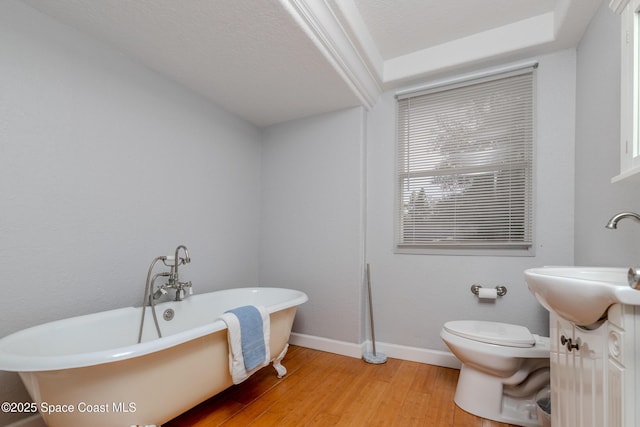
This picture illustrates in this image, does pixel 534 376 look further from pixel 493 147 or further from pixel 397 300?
pixel 493 147

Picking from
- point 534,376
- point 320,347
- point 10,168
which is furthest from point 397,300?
point 10,168

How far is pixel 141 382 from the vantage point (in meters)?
1.27

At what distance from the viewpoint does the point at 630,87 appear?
1106mm

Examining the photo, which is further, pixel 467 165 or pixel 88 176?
pixel 467 165

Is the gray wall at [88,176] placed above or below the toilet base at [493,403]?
above

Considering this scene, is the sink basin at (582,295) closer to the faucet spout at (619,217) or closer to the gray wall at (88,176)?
the faucet spout at (619,217)

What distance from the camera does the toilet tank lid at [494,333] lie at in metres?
1.63

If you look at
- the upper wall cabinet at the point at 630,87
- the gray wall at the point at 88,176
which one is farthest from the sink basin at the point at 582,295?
the gray wall at the point at 88,176

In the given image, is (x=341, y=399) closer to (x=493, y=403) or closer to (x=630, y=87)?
(x=493, y=403)

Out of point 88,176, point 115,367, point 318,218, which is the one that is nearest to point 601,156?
point 318,218

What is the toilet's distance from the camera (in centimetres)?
161

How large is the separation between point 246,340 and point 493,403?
4.68 feet

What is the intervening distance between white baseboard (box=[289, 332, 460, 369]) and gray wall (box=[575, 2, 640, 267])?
115cm

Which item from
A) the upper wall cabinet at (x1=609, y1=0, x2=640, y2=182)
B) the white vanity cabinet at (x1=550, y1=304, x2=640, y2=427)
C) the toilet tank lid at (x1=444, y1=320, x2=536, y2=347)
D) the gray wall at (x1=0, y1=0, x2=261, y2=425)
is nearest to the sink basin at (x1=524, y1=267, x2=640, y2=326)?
the white vanity cabinet at (x1=550, y1=304, x2=640, y2=427)
